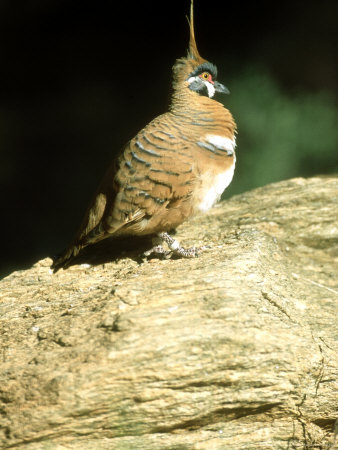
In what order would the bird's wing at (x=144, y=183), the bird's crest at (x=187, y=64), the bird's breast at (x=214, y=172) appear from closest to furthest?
the bird's wing at (x=144, y=183) → the bird's breast at (x=214, y=172) → the bird's crest at (x=187, y=64)

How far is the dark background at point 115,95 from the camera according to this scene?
5605 mm

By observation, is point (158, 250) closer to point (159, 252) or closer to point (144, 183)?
point (159, 252)

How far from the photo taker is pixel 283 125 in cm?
550

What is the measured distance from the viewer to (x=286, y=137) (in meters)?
5.50

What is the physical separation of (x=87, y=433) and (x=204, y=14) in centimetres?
470

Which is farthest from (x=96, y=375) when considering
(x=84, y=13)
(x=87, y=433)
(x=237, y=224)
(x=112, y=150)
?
(x=84, y=13)

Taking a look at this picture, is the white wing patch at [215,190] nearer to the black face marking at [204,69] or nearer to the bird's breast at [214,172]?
the bird's breast at [214,172]

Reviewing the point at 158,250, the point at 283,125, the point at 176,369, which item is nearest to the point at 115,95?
the point at 283,125

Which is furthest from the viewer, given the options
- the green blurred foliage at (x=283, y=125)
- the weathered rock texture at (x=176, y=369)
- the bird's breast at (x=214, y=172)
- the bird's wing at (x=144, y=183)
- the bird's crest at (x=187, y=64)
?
the green blurred foliage at (x=283, y=125)

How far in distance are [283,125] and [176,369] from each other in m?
3.78

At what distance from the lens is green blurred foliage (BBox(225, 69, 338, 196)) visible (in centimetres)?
549

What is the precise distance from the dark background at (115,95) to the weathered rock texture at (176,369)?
3.02 meters

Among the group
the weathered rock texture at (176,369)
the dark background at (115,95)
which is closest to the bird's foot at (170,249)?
the weathered rock texture at (176,369)

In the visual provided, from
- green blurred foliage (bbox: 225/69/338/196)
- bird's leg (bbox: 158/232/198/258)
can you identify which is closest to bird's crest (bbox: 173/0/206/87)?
bird's leg (bbox: 158/232/198/258)
